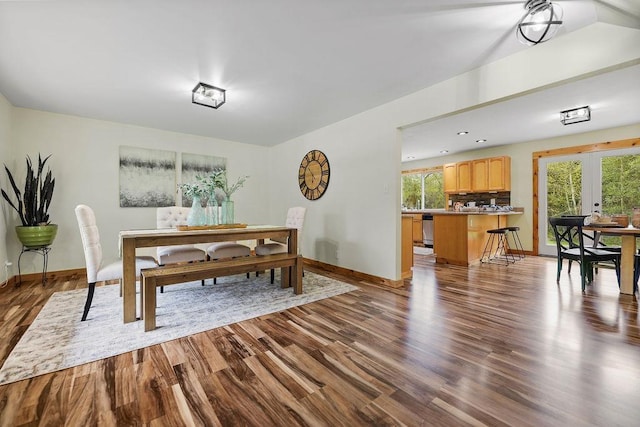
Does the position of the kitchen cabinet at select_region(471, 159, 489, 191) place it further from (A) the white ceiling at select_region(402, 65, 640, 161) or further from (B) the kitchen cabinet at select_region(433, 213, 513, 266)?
(B) the kitchen cabinet at select_region(433, 213, 513, 266)

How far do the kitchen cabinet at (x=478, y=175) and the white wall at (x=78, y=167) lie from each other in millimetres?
6168

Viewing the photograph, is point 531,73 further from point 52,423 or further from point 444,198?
point 444,198

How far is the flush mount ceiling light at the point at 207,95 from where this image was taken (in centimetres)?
287

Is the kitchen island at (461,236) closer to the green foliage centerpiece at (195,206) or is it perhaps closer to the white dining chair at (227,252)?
the white dining chair at (227,252)

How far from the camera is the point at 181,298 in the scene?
2.93m

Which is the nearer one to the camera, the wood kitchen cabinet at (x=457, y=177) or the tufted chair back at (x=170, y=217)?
the tufted chair back at (x=170, y=217)

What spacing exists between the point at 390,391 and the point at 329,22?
2.47 metres

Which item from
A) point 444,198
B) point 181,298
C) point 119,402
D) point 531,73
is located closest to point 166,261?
point 181,298

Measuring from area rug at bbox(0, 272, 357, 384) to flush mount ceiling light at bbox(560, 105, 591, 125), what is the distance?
155 inches

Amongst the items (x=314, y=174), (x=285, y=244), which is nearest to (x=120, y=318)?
(x=285, y=244)

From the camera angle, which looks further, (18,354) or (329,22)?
(329,22)

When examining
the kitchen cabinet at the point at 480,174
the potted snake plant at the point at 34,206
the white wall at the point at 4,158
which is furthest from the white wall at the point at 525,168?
the white wall at the point at 4,158

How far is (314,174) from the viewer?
15.4ft

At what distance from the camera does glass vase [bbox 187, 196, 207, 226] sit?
2840mm
